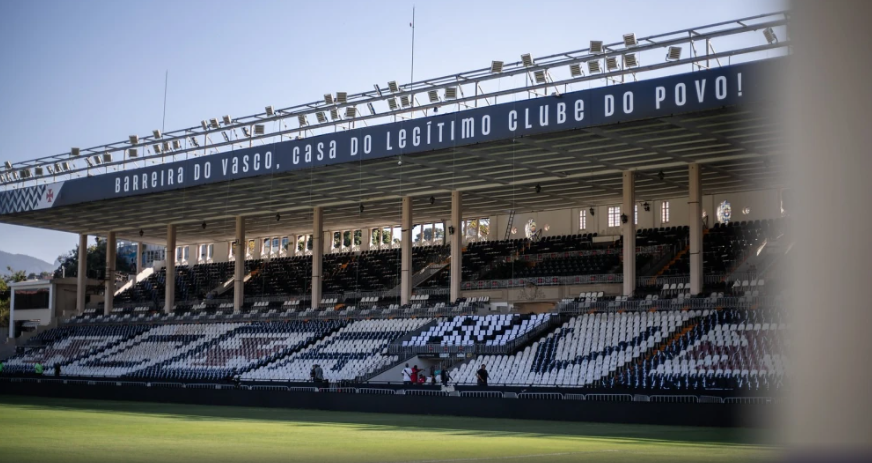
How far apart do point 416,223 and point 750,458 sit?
4541 centimetres

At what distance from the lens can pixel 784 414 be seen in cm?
231

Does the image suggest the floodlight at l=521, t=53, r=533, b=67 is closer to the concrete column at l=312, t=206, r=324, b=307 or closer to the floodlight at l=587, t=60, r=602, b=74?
the floodlight at l=587, t=60, r=602, b=74

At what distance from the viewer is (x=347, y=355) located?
132 feet

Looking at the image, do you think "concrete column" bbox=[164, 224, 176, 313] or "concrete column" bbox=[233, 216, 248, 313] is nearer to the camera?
"concrete column" bbox=[233, 216, 248, 313]

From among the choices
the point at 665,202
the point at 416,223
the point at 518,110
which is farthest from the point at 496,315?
the point at 416,223

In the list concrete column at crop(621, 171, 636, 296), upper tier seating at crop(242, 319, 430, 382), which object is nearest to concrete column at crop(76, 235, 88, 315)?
upper tier seating at crop(242, 319, 430, 382)

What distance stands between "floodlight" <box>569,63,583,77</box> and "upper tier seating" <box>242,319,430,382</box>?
1361 centimetres

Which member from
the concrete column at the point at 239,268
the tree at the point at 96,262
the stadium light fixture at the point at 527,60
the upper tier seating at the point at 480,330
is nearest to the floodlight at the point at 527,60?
the stadium light fixture at the point at 527,60

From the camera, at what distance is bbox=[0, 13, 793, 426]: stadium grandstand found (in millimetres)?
30359

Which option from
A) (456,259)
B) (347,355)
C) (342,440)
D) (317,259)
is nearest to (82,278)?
(317,259)

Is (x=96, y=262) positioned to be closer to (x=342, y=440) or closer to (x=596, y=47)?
(x=596, y=47)

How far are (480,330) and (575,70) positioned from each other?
1127cm

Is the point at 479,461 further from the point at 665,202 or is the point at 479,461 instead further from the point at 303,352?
the point at 665,202

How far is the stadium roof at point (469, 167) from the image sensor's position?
3013 cm
